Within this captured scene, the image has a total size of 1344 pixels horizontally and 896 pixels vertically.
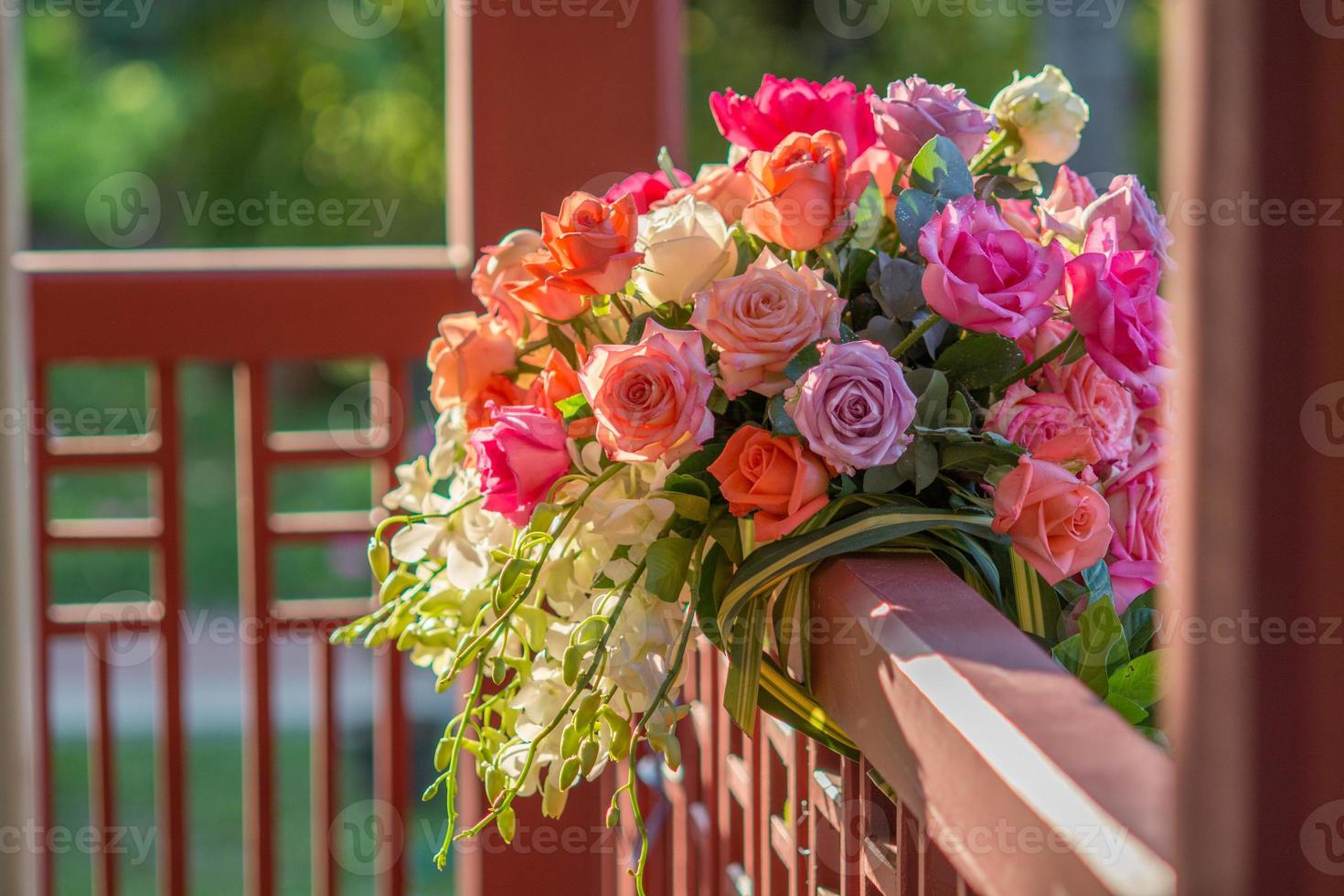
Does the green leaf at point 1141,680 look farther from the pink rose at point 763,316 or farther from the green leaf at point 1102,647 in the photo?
the pink rose at point 763,316

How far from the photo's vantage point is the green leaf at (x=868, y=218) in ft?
2.87

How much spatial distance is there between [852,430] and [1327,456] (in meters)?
0.39

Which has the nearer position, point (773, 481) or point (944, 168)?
point (773, 481)

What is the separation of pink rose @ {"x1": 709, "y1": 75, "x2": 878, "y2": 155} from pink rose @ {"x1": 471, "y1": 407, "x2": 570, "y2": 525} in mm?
249

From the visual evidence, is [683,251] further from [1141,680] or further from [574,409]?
[1141,680]

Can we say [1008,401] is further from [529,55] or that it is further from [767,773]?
[529,55]

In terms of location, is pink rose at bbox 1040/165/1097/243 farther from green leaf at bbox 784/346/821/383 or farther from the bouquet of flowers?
green leaf at bbox 784/346/821/383

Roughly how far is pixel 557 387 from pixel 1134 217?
15.8 inches

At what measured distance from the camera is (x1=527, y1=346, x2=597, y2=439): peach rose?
0.84m

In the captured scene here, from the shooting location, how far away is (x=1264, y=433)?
326 mm

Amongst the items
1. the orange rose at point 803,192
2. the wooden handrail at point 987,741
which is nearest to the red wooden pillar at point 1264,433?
the wooden handrail at point 987,741

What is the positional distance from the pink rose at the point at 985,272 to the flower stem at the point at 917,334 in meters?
0.03

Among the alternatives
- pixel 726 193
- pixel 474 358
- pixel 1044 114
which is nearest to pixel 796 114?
pixel 726 193

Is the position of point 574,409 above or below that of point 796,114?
below
